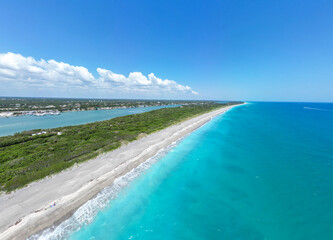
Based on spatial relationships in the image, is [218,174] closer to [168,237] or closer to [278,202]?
[278,202]

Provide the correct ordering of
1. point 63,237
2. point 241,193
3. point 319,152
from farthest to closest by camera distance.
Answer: point 319,152 → point 241,193 → point 63,237

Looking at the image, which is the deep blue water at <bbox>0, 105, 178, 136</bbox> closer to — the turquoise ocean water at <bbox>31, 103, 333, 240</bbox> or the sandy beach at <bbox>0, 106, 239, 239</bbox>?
the sandy beach at <bbox>0, 106, 239, 239</bbox>

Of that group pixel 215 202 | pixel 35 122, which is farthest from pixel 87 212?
pixel 35 122

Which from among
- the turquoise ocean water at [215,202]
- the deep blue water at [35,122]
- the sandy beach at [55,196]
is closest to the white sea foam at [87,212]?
the turquoise ocean water at [215,202]

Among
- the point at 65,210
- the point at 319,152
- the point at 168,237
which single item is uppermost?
the point at 319,152

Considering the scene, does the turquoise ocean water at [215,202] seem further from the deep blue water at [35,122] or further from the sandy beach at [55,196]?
the deep blue water at [35,122]

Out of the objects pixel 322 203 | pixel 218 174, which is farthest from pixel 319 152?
pixel 218 174
